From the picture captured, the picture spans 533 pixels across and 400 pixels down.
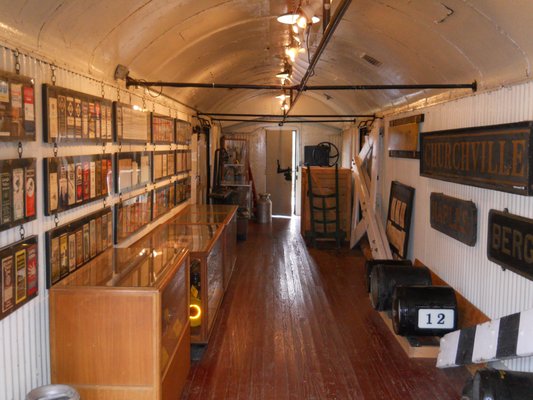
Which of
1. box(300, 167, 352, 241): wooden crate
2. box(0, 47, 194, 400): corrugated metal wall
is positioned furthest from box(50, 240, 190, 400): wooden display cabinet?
box(300, 167, 352, 241): wooden crate

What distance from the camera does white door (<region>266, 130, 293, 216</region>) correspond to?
16.2m

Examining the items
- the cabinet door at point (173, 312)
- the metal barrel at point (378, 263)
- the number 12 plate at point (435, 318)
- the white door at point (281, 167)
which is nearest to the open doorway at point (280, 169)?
the white door at point (281, 167)

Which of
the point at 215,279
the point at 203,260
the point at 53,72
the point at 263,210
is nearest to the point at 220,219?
the point at 215,279

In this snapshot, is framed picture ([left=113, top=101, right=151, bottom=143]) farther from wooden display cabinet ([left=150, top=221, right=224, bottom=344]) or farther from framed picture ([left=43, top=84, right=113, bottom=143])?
wooden display cabinet ([left=150, top=221, right=224, bottom=344])

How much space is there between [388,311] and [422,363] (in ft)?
4.01

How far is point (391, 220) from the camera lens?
25.8ft

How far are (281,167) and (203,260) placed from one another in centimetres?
1139

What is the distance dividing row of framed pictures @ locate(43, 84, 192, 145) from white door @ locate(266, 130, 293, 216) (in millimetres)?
9791

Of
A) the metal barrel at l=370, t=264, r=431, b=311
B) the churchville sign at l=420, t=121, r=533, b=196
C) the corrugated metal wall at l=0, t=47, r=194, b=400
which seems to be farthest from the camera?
the metal barrel at l=370, t=264, r=431, b=311

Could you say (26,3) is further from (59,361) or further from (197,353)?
(197,353)

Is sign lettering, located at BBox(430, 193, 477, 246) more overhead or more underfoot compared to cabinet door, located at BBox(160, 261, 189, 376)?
more overhead

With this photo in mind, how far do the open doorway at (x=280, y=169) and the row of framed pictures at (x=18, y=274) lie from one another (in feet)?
43.2

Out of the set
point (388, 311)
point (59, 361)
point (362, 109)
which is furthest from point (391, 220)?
point (59, 361)

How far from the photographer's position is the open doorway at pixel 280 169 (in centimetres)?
1623
